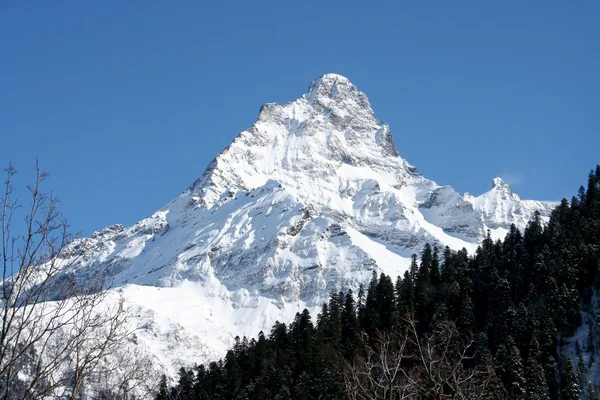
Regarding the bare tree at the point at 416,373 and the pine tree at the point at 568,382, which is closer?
the bare tree at the point at 416,373

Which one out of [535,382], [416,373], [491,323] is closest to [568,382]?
[535,382]

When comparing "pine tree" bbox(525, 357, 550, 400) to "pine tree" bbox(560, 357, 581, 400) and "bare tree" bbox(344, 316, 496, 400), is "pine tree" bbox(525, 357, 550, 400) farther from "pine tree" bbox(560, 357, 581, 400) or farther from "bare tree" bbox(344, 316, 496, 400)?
"bare tree" bbox(344, 316, 496, 400)

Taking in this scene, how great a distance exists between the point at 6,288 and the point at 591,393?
56.7 meters

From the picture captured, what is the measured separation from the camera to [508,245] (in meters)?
98.8

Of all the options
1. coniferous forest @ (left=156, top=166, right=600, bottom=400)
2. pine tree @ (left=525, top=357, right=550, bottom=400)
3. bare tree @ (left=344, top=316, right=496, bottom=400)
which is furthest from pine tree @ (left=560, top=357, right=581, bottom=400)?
bare tree @ (left=344, top=316, right=496, bottom=400)

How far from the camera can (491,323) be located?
3159 inches

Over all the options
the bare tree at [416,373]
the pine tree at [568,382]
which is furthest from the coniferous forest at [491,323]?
the bare tree at [416,373]

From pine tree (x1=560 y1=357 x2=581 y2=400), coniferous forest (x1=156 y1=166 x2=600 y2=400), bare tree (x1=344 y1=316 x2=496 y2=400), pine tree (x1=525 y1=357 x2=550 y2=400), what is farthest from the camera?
coniferous forest (x1=156 y1=166 x2=600 y2=400)

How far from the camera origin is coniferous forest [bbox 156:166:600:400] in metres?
66.9

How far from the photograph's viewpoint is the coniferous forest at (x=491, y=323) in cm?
6688

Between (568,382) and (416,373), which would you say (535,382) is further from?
(416,373)

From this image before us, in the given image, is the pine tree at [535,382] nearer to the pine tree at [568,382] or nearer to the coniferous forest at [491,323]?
the coniferous forest at [491,323]

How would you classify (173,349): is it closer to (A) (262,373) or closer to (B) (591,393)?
(A) (262,373)

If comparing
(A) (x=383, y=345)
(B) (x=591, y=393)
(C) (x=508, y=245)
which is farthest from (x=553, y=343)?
(A) (x=383, y=345)
